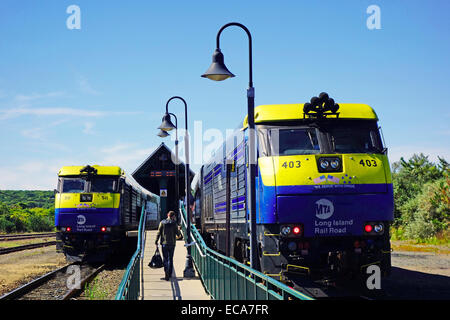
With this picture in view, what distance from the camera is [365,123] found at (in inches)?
429

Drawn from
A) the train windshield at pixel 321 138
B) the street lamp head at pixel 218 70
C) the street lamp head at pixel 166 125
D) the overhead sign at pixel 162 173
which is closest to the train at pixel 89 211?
the street lamp head at pixel 166 125

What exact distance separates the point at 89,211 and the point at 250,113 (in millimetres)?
11934

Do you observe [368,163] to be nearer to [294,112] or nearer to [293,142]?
[293,142]

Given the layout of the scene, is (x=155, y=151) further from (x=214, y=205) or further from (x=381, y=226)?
(x=381, y=226)

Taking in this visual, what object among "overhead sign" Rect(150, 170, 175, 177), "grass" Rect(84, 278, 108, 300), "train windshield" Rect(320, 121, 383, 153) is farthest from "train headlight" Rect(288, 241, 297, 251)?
"overhead sign" Rect(150, 170, 175, 177)

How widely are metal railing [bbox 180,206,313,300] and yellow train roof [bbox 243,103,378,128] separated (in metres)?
3.04

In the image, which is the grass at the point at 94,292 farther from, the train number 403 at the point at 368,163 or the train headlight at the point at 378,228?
the train number 403 at the point at 368,163

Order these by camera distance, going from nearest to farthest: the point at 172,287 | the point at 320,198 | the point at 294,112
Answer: the point at 320,198 → the point at 294,112 → the point at 172,287

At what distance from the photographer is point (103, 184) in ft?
69.1

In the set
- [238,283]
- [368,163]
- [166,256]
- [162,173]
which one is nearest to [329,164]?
[368,163]

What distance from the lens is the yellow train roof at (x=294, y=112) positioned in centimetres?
1082
